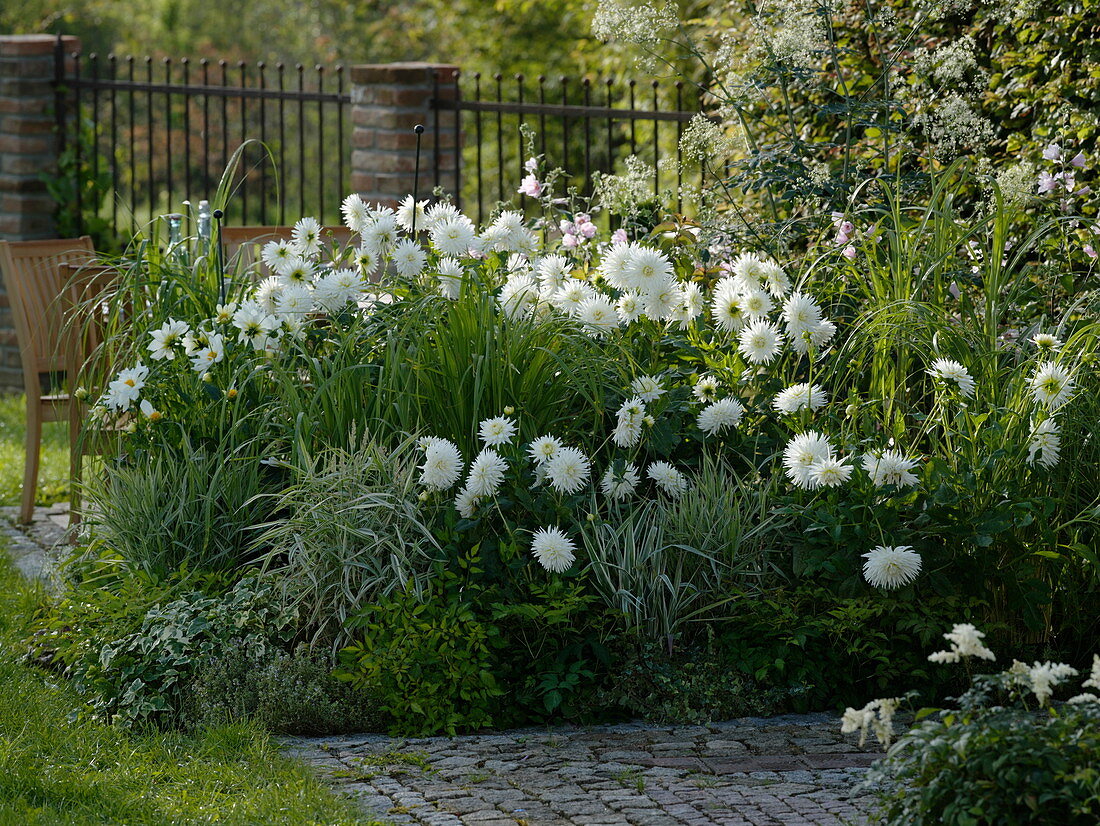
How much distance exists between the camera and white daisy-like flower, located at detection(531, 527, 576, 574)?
350cm

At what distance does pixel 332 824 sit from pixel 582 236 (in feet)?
9.18

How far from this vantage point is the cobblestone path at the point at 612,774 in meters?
2.84

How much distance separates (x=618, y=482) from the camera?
372cm

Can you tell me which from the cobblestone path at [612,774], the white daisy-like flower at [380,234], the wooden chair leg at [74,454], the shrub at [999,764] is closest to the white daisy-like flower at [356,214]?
the white daisy-like flower at [380,234]

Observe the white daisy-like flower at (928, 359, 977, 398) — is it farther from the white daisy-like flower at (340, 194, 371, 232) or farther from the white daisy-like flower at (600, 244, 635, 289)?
the white daisy-like flower at (340, 194, 371, 232)

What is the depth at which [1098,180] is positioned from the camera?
467cm

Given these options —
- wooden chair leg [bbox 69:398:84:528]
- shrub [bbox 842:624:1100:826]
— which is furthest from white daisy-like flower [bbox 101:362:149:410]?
shrub [bbox 842:624:1100:826]

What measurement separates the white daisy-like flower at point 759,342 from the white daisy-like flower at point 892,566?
28.3 inches

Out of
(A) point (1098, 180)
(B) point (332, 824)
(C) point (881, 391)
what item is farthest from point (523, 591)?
(A) point (1098, 180)

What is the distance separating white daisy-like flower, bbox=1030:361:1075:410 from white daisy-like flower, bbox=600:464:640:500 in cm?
111

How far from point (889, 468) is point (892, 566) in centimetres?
28

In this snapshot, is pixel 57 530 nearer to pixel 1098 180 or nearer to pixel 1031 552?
pixel 1031 552

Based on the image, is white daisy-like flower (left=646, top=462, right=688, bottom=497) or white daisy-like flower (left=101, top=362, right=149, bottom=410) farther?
white daisy-like flower (left=101, top=362, right=149, bottom=410)

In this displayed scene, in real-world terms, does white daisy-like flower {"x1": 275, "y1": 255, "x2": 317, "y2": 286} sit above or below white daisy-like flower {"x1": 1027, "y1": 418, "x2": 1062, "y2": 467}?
→ above
